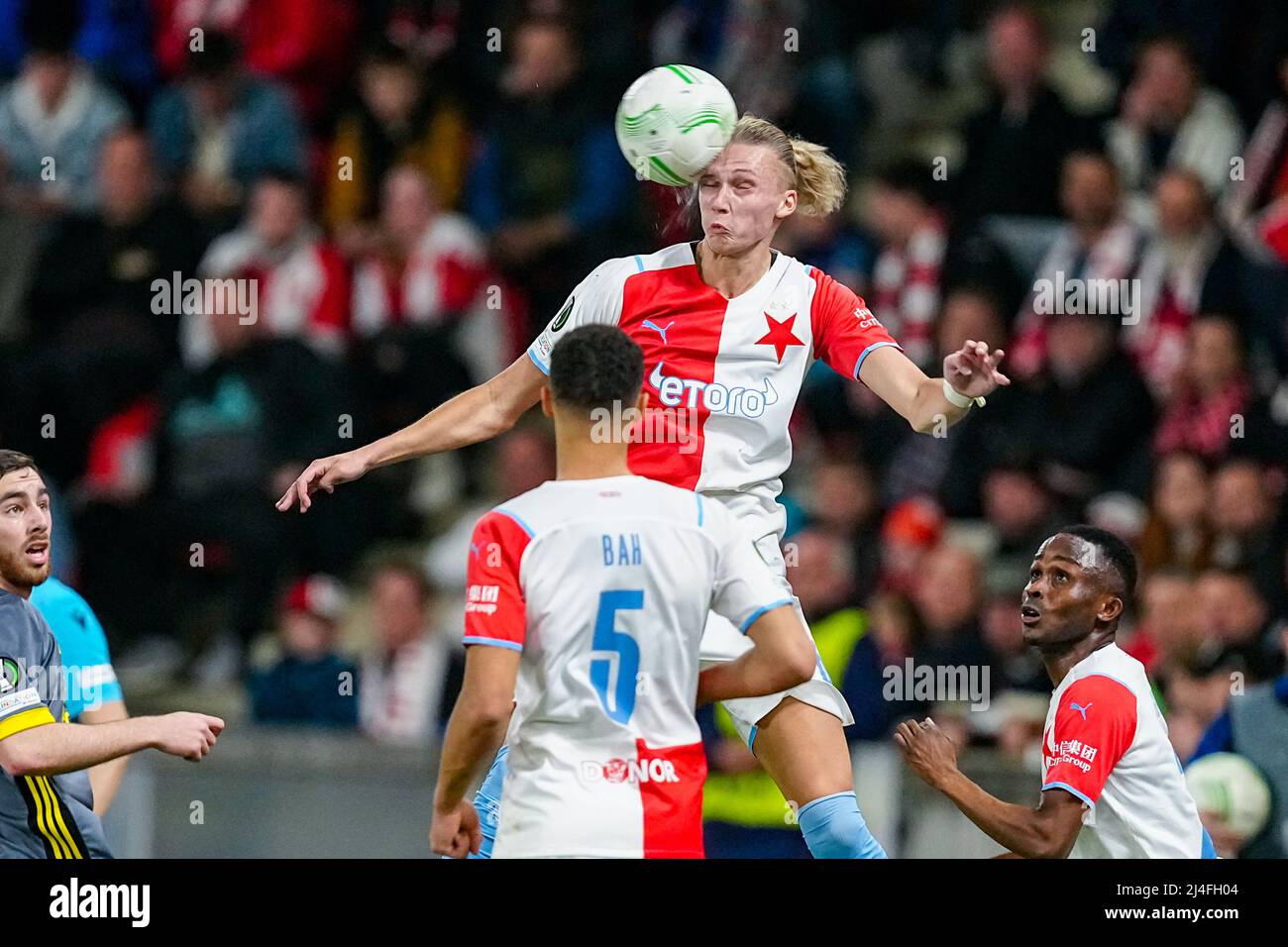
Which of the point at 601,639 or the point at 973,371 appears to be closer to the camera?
the point at 601,639

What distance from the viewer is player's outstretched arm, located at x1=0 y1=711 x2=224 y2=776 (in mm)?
5641

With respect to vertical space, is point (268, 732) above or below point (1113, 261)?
below

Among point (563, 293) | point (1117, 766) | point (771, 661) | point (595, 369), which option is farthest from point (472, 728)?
point (563, 293)

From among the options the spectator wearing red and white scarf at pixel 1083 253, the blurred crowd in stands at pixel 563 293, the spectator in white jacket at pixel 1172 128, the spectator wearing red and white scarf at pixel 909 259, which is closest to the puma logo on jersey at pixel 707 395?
the blurred crowd in stands at pixel 563 293

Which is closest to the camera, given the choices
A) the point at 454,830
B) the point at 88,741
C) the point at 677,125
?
the point at 454,830

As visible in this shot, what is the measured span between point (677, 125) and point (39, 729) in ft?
8.13

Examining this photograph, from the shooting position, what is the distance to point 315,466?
644cm

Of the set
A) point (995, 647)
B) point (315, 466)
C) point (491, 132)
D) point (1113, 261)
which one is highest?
point (491, 132)

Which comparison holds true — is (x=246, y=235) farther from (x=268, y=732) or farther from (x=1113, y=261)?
(x=1113, y=261)

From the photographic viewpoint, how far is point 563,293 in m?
12.0

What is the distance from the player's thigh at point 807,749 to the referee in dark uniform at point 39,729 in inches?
63.6

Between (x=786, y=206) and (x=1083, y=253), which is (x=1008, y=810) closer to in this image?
(x=786, y=206)
